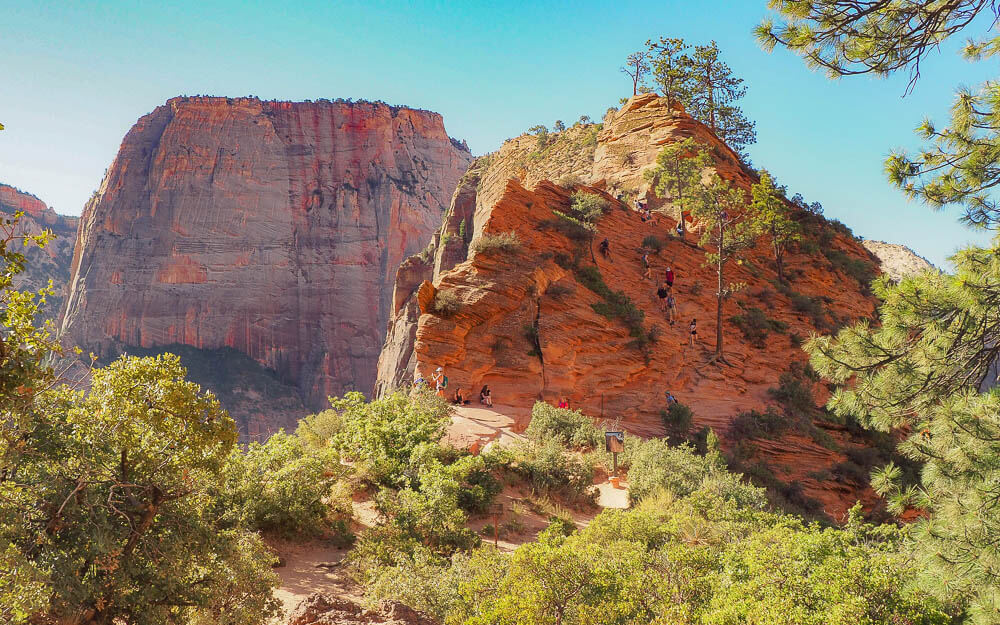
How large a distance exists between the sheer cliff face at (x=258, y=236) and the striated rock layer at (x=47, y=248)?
10141mm

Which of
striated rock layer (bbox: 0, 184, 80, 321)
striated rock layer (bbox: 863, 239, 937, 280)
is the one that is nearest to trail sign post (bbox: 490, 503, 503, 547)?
striated rock layer (bbox: 863, 239, 937, 280)

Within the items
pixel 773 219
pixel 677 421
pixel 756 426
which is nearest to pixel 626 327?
pixel 677 421

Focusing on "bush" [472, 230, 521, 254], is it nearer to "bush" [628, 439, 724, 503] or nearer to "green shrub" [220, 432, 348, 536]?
"bush" [628, 439, 724, 503]

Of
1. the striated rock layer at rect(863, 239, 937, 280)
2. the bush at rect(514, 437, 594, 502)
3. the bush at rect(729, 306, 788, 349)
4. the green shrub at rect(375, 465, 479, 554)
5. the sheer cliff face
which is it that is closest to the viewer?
the green shrub at rect(375, 465, 479, 554)

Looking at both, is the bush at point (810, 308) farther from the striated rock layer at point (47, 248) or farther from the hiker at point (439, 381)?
the striated rock layer at point (47, 248)

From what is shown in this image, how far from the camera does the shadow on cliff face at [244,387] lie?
6625 centimetres

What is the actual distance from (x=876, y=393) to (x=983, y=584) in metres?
2.19

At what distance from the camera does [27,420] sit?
181 inches

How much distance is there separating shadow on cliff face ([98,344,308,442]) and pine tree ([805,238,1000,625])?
6808cm

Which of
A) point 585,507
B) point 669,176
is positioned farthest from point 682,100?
point 585,507

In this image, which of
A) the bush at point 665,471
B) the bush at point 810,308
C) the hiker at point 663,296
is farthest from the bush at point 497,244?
the bush at point 810,308

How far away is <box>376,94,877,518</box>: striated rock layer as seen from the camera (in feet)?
59.2

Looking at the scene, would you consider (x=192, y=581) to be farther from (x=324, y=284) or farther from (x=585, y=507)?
(x=324, y=284)

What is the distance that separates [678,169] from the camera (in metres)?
28.8
